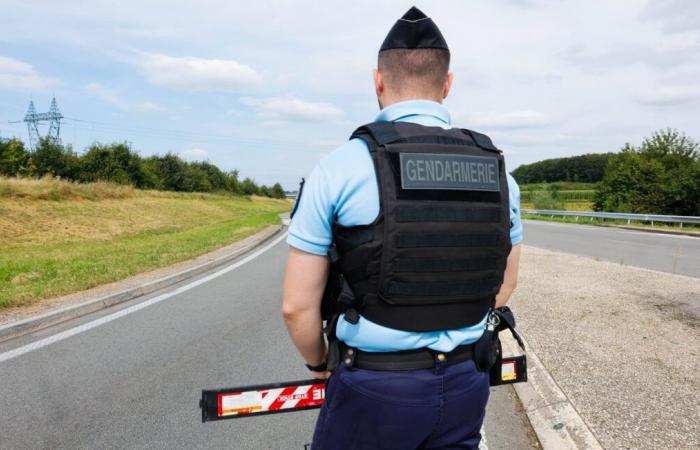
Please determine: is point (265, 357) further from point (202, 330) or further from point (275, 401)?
point (275, 401)

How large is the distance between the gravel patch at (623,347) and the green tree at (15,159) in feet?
178

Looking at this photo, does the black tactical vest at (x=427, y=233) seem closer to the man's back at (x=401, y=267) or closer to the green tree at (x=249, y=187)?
the man's back at (x=401, y=267)

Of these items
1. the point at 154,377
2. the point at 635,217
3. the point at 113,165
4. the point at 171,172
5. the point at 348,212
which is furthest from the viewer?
the point at 171,172

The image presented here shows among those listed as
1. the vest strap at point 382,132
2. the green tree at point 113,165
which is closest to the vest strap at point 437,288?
the vest strap at point 382,132

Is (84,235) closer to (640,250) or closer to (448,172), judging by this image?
(640,250)

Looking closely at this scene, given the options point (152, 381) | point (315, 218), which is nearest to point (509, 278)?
point (315, 218)

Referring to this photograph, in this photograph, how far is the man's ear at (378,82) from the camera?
1.87m

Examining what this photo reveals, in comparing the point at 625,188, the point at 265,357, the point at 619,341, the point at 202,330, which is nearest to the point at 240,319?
the point at 202,330

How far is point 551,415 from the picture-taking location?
153 inches

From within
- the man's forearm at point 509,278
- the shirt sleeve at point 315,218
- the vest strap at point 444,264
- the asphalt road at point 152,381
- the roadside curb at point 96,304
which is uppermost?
the shirt sleeve at point 315,218

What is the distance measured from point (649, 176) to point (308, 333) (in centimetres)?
4258

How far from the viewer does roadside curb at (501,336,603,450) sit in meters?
3.45

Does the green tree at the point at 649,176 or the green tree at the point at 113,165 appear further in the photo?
the green tree at the point at 113,165

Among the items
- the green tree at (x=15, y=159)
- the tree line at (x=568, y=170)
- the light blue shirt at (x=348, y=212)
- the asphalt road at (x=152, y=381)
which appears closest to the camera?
the light blue shirt at (x=348, y=212)
